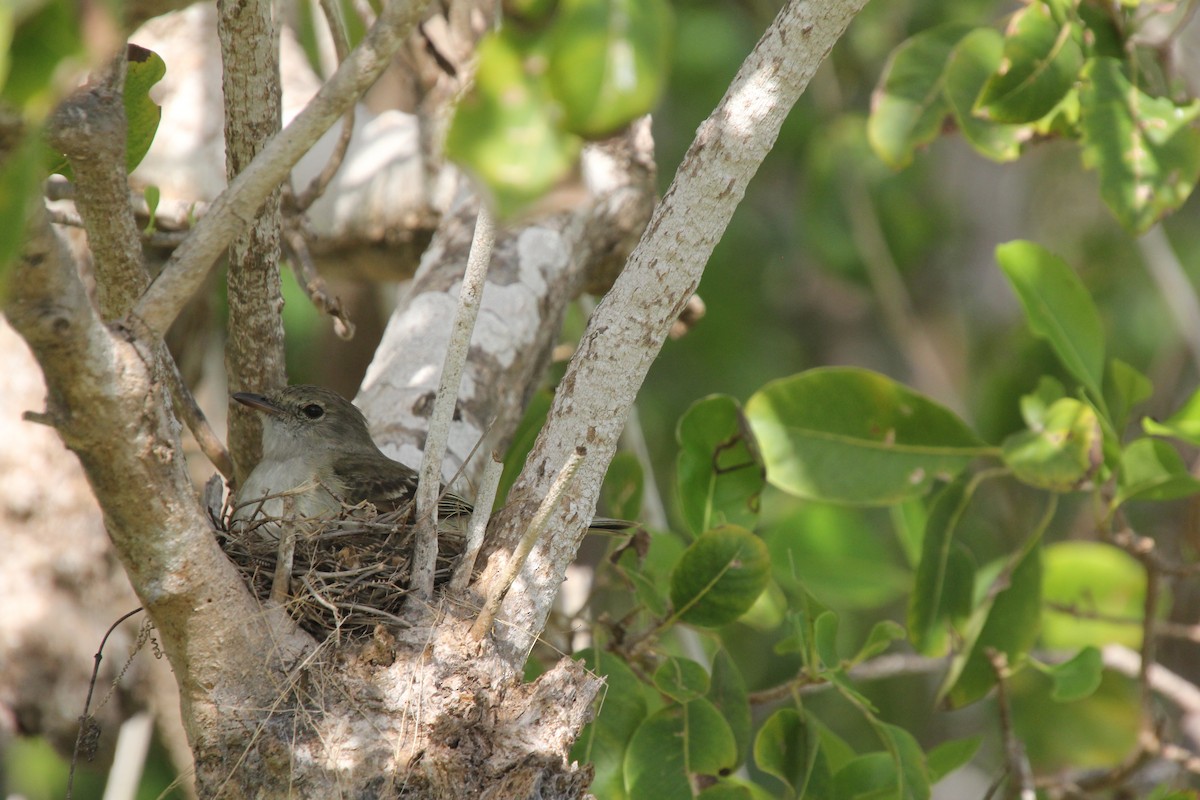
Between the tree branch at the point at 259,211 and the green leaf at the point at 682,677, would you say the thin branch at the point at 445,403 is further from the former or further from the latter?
the green leaf at the point at 682,677

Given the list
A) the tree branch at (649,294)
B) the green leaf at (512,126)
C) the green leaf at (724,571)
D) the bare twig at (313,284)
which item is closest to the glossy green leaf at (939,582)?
the green leaf at (724,571)

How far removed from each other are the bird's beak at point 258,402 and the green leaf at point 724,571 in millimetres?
1557

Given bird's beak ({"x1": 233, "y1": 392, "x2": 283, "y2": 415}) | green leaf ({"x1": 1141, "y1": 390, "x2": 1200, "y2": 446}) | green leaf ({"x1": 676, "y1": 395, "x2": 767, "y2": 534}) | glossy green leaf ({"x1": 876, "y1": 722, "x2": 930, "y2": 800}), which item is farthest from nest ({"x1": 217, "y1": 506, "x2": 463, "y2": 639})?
green leaf ({"x1": 1141, "y1": 390, "x2": 1200, "y2": 446})

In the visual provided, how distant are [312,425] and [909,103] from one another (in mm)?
2529

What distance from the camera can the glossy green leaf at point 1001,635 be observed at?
12.0 ft

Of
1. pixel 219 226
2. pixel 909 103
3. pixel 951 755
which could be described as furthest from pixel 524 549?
pixel 909 103

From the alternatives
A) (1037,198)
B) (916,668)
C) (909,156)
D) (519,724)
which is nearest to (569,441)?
(519,724)

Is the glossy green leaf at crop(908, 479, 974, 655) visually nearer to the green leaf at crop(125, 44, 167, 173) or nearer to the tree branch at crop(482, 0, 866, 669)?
the tree branch at crop(482, 0, 866, 669)

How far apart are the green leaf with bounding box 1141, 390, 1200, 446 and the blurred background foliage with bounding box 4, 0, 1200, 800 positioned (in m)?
2.49

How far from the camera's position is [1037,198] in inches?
367

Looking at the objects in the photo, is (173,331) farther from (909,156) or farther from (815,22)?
(815,22)

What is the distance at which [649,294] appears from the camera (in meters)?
2.38

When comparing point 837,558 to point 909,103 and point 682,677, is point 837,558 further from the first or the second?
point 909,103

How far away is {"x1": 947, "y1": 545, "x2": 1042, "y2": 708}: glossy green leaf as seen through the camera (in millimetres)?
3660
